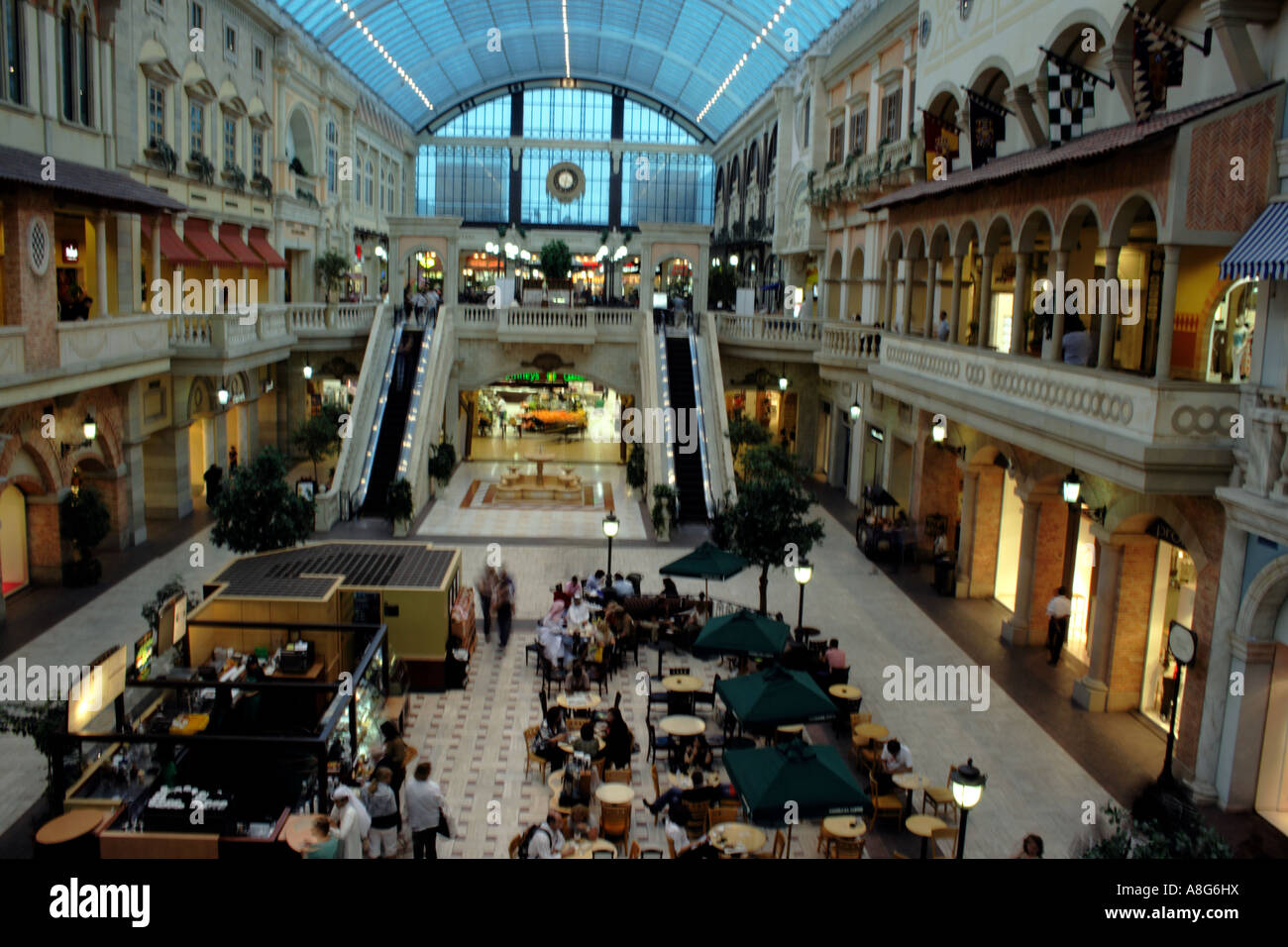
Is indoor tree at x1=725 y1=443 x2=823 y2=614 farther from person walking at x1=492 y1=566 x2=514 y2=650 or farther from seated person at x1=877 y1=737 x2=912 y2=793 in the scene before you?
seated person at x1=877 y1=737 x2=912 y2=793

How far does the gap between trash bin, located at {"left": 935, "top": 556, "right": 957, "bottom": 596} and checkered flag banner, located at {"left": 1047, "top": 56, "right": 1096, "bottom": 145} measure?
825 cm

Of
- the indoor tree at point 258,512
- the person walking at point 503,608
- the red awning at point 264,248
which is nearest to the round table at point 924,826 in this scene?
the person walking at point 503,608

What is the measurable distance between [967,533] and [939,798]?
394 inches

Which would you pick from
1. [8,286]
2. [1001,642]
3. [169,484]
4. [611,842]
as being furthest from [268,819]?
[169,484]

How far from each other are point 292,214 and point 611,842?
32.1m

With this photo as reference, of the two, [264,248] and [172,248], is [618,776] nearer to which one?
[172,248]

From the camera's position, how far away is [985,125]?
1948 centimetres

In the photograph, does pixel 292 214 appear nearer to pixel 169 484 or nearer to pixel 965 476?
pixel 169 484

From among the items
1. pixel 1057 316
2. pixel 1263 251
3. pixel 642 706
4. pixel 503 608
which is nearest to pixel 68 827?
pixel 642 706

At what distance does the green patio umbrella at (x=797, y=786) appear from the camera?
34.8ft

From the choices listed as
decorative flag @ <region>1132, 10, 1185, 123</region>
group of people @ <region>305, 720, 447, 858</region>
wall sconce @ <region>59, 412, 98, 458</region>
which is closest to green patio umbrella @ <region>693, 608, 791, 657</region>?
group of people @ <region>305, 720, 447, 858</region>

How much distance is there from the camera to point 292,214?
38.1m

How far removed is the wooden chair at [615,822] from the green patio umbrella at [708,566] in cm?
662

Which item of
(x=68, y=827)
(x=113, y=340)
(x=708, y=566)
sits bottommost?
(x=68, y=827)
